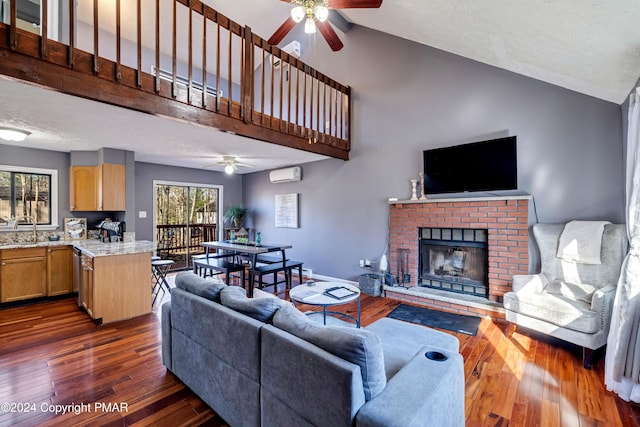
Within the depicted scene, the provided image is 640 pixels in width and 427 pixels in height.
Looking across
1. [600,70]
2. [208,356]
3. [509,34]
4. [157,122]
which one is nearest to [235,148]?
[157,122]

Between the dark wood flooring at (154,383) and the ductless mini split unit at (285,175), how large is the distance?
11.3 feet

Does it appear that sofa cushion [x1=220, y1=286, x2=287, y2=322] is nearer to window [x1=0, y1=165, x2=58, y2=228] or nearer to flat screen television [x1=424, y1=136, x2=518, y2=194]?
flat screen television [x1=424, y1=136, x2=518, y2=194]

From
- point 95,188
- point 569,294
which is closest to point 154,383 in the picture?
point 95,188

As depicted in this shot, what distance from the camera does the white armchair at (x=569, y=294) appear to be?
2371 mm

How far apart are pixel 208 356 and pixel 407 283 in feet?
10.2

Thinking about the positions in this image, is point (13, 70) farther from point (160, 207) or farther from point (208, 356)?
point (160, 207)

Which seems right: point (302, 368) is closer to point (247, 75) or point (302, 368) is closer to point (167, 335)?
point (167, 335)

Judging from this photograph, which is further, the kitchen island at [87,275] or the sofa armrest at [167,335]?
the kitchen island at [87,275]

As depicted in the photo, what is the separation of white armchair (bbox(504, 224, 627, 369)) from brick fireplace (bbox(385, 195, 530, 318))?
249 millimetres

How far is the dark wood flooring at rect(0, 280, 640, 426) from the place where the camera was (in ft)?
5.98

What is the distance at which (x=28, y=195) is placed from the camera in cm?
436

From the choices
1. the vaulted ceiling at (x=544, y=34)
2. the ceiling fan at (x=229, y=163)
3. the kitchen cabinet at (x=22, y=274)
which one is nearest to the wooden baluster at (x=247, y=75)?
the vaulted ceiling at (x=544, y=34)

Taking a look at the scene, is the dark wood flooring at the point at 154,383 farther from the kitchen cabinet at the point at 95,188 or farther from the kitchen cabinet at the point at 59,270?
the kitchen cabinet at the point at 95,188

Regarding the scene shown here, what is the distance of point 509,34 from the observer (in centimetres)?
239
